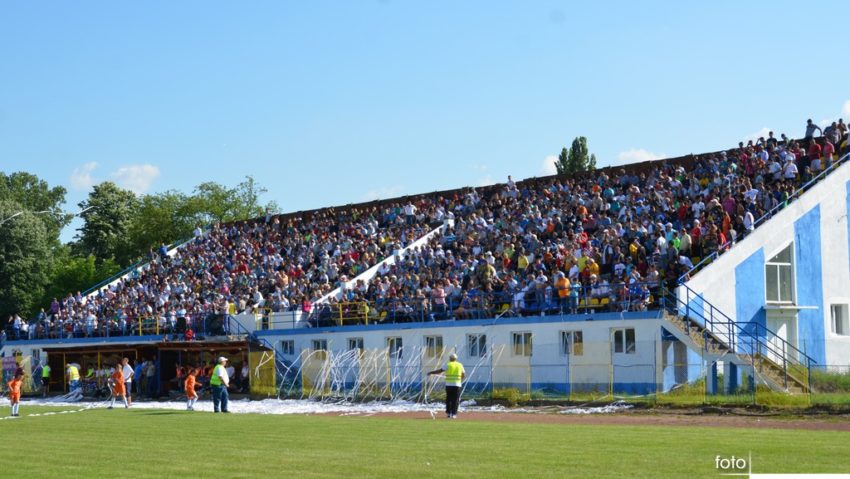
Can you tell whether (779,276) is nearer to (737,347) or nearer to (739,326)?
(739,326)

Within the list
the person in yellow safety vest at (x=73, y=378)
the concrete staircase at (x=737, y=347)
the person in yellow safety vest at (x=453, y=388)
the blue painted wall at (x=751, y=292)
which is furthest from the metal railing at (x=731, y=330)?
the person in yellow safety vest at (x=73, y=378)

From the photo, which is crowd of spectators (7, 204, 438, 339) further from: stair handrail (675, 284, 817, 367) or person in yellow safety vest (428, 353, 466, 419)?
person in yellow safety vest (428, 353, 466, 419)

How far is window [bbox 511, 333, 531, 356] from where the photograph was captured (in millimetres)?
41000

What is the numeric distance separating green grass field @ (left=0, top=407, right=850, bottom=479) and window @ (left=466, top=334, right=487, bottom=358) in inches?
525

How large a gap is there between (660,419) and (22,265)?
69.2 meters

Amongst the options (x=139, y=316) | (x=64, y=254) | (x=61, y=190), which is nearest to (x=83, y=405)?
(x=139, y=316)

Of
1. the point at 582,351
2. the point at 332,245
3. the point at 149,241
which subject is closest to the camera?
the point at 582,351

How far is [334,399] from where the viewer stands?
1666 inches

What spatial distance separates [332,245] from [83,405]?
1724 centimetres

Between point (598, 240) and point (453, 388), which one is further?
point (598, 240)

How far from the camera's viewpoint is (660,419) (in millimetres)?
29609

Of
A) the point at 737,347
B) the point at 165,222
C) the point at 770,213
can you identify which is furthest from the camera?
the point at 165,222

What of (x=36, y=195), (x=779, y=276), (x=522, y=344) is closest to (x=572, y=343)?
(x=522, y=344)

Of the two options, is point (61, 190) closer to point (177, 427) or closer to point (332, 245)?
point (332, 245)
